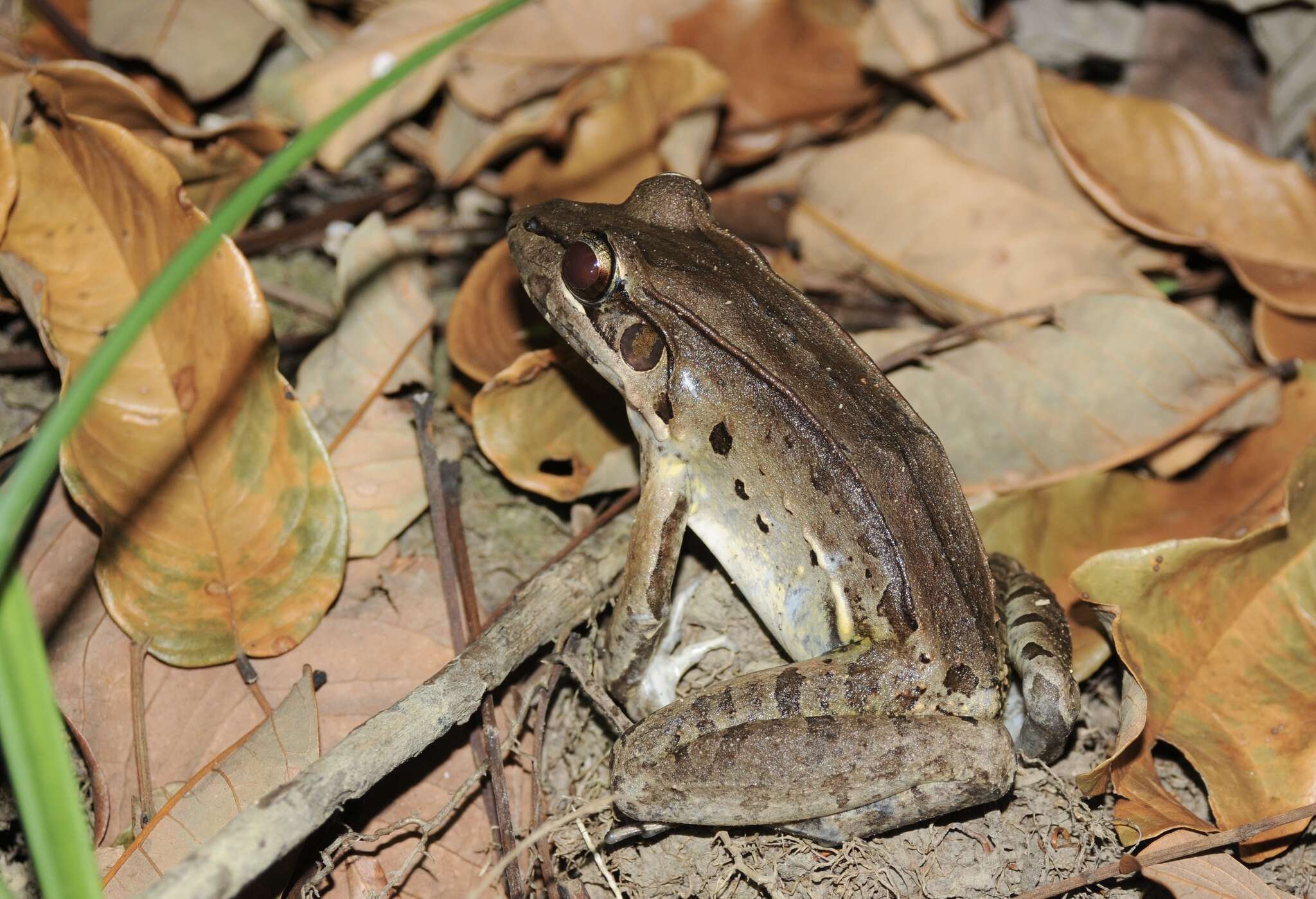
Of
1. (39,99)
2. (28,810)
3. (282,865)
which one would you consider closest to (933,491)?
(282,865)

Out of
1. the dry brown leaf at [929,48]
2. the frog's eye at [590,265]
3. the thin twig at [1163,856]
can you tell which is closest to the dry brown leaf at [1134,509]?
the thin twig at [1163,856]

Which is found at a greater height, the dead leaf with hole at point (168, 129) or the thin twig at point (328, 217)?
the dead leaf with hole at point (168, 129)

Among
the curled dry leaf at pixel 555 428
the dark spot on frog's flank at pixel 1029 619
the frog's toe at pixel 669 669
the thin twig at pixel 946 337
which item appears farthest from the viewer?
the thin twig at pixel 946 337

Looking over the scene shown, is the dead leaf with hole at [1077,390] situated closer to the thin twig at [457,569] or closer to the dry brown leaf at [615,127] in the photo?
the dry brown leaf at [615,127]

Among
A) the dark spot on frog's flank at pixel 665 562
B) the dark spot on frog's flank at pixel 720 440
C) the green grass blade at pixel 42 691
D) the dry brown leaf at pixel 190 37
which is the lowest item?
the dark spot on frog's flank at pixel 665 562

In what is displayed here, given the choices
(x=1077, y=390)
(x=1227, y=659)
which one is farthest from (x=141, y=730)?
Result: (x=1077, y=390)

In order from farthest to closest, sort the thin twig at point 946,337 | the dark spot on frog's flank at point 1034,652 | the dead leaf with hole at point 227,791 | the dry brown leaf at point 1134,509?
the thin twig at point 946,337, the dry brown leaf at point 1134,509, the dark spot on frog's flank at point 1034,652, the dead leaf with hole at point 227,791
